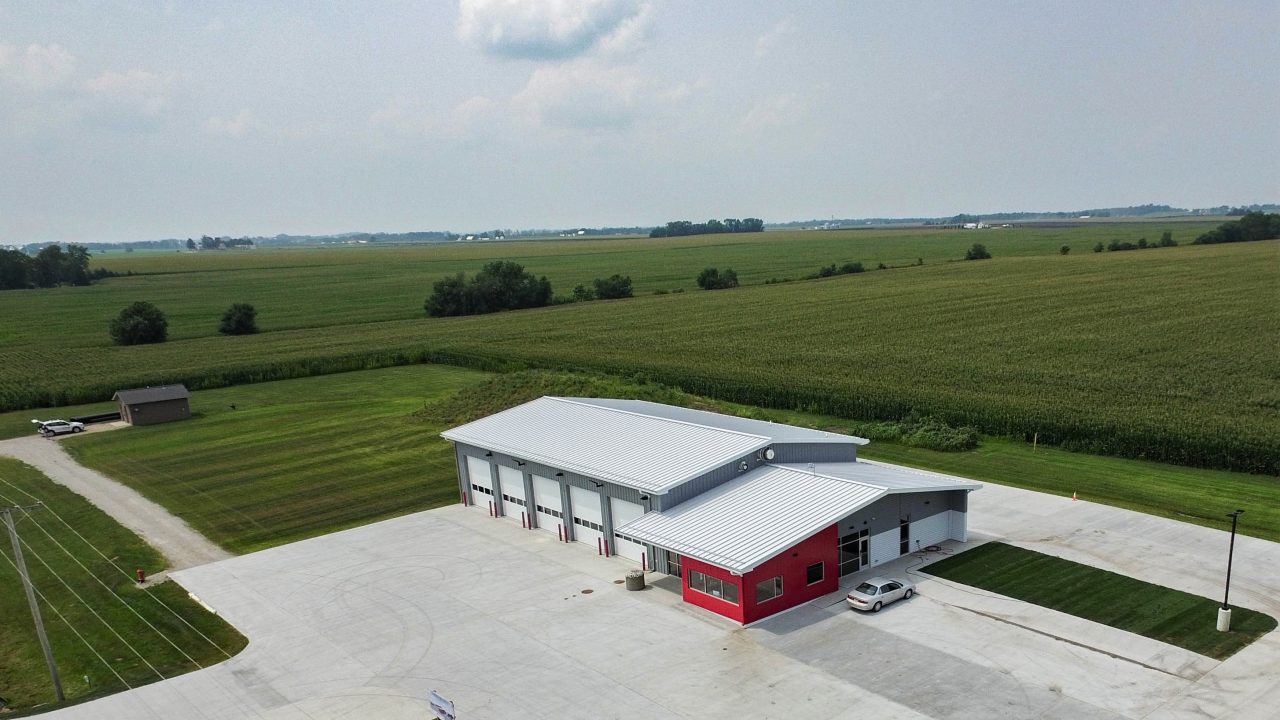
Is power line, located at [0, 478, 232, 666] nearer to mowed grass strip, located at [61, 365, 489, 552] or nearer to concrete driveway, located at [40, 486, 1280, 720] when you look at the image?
concrete driveway, located at [40, 486, 1280, 720]

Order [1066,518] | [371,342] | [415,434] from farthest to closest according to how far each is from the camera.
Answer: [371,342] → [415,434] → [1066,518]

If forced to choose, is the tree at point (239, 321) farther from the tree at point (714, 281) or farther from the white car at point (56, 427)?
the tree at point (714, 281)

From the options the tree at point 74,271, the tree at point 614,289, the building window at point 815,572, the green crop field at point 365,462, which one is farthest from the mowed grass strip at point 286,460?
the tree at point 74,271

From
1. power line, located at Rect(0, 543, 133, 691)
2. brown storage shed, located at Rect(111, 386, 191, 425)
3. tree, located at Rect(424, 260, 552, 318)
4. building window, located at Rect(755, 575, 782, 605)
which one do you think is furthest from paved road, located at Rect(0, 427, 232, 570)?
tree, located at Rect(424, 260, 552, 318)

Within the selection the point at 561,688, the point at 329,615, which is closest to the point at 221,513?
the point at 329,615

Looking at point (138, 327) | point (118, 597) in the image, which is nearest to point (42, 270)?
point (138, 327)

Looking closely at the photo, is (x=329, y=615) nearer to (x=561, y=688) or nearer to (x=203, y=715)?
(x=203, y=715)
